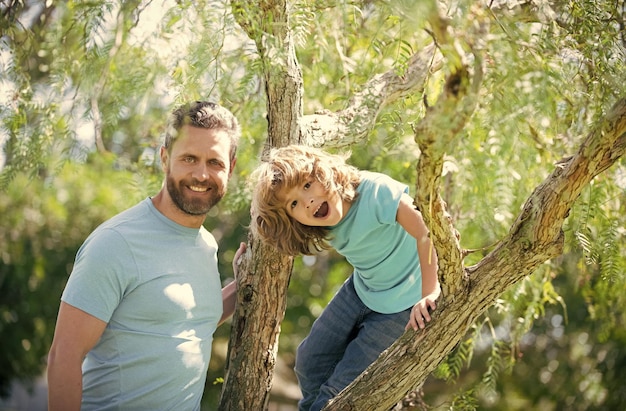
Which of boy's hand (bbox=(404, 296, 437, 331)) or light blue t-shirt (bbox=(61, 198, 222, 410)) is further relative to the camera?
light blue t-shirt (bbox=(61, 198, 222, 410))

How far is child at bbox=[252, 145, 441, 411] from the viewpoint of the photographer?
7.53 ft

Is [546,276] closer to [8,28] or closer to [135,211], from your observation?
[135,211]

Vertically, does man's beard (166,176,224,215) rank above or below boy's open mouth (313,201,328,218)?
below

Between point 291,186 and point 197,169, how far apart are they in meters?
0.33

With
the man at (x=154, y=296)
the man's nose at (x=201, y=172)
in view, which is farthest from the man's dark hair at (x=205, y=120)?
the man's nose at (x=201, y=172)

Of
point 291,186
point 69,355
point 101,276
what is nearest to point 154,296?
point 101,276

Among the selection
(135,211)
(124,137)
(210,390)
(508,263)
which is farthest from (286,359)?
(508,263)

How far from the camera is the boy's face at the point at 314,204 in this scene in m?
2.30

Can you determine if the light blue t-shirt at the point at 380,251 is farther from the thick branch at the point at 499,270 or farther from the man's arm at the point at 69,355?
the man's arm at the point at 69,355

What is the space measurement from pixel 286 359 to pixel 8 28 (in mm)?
5706

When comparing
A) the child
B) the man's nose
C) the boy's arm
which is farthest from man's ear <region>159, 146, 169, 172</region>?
the boy's arm

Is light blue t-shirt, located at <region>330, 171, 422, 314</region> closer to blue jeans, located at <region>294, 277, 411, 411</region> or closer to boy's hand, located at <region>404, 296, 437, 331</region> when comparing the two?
blue jeans, located at <region>294, 277, 411, 411</region>

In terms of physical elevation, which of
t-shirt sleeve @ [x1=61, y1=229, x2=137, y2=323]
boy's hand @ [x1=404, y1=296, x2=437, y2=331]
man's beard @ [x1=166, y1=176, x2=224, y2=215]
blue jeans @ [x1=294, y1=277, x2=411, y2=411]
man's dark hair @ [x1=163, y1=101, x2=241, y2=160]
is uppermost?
man's dark hair @ [x1=163, y1=101, x2=241, y2=160]

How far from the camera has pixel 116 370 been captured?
7.43 ft
